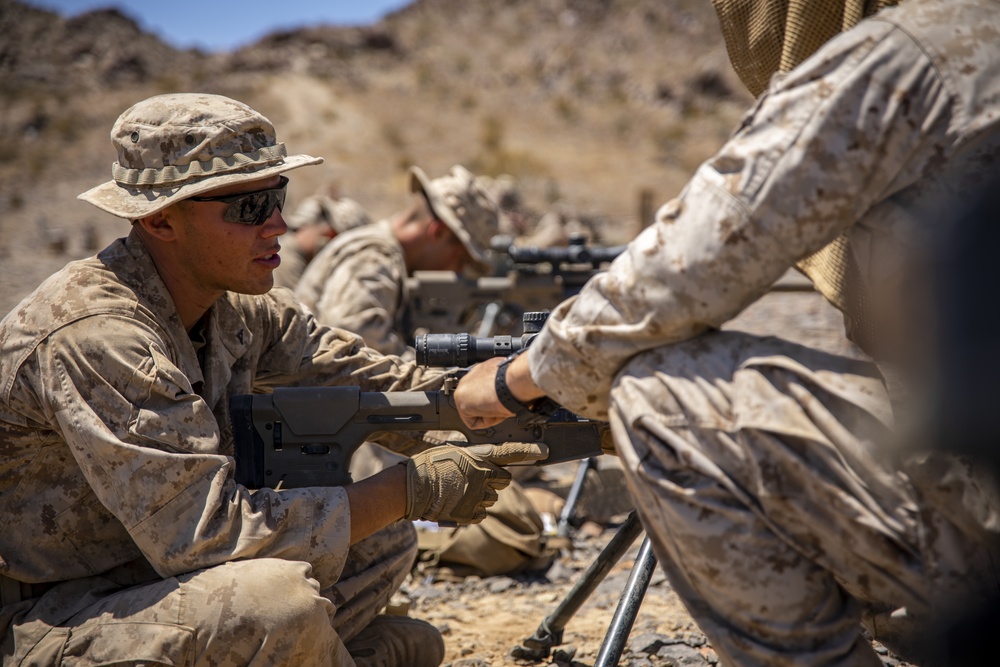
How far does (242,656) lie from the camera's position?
2.37 m

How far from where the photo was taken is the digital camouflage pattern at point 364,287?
557 cm

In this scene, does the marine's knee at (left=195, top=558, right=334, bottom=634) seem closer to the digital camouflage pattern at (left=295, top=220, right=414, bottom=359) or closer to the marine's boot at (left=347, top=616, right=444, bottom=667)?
the marine's boot at (left=347, top=616, right=444, bottom=667)

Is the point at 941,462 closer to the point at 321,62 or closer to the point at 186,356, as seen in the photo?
the point at 186,356

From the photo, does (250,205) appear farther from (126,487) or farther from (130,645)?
(130,645)

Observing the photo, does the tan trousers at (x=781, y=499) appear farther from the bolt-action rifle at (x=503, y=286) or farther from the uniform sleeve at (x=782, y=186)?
the bolt-action rifle at (x=503, y=286)

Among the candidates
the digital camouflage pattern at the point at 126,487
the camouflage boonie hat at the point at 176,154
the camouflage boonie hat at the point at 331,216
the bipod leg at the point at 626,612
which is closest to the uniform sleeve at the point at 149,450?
the digital camouflage pattern at the point at 126,487

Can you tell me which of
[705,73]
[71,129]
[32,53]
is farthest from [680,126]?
[32,53]

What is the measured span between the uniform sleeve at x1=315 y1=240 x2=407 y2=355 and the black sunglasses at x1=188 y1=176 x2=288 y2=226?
8.67 ft

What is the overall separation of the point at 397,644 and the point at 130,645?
3.39 feet

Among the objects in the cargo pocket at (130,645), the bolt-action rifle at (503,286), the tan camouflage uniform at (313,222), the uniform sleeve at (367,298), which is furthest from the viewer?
the tan camouflage uniform at (313,222)

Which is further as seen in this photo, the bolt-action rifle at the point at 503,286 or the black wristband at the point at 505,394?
the bolt-action rifle at the point at 503,286

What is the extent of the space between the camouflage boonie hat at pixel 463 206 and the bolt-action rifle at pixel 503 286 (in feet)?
0.86

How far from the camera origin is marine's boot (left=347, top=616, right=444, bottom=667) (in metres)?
3.07

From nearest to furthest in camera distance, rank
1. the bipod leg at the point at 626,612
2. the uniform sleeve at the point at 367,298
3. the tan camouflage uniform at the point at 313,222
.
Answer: the bipod leg at the point at 626,612 < the uniform sleeve at the point at 367,298 < the tan camouflage uniform at the point at 313,222
